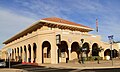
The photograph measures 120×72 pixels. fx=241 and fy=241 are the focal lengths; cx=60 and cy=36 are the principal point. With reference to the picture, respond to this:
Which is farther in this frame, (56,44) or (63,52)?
(63,52)

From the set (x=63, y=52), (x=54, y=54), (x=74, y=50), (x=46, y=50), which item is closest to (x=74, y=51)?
(x=74, y=50)

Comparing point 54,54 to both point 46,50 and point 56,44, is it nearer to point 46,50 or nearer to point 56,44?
point 56,44

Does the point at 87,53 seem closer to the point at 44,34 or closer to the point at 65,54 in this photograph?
the point at 65,54

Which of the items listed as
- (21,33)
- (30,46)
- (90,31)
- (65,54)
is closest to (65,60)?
(65,54)

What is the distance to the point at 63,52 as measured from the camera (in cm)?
5312

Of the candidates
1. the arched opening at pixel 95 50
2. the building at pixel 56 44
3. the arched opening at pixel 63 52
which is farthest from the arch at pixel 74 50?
the arched opening at pixel 95 50

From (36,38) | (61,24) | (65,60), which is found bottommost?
(65,60)

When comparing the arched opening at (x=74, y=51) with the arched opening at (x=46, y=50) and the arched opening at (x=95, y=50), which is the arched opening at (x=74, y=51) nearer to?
the arched opening at (x=95, y=50)

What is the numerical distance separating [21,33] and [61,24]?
18.1 m

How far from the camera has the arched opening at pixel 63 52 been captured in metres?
51.4

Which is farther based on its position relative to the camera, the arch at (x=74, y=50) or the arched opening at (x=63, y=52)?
the arch at (x=74, y=50)

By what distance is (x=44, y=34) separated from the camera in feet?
162

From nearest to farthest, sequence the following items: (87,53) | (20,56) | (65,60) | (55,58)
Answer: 1. (55,58)
2. (65,60)
3. (87,53)
4. (20,56)

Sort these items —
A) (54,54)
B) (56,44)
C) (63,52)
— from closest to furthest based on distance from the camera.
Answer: (54,54) < (56,44) < (63,52)
